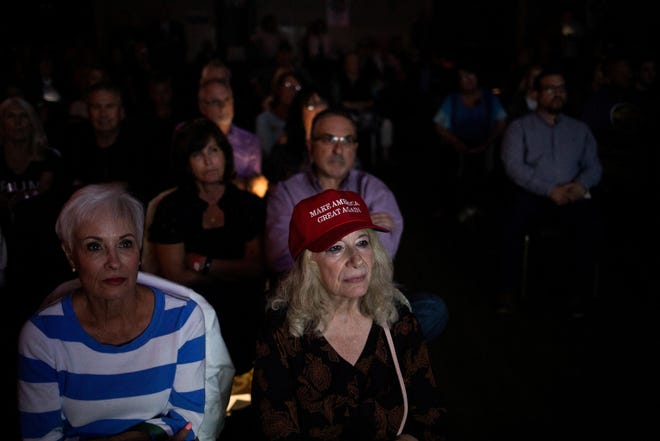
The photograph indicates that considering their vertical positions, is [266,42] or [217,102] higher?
[266,42]

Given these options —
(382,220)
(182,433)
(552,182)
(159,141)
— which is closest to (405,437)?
(182,433)

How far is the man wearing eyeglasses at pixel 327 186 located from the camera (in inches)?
116

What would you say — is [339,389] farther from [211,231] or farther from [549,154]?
[549,154]

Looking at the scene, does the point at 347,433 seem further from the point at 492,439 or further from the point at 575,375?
the point at 575,375

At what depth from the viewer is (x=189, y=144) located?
303 cm

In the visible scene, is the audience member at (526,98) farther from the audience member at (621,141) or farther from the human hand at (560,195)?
the human hand at (560,195)

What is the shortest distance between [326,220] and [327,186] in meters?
1.18

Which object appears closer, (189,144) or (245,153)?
(189,144)

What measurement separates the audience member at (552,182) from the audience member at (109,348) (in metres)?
2.61

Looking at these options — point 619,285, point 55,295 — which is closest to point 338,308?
point 55,295

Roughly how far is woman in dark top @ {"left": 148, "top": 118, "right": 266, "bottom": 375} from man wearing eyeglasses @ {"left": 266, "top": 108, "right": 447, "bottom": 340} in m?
0.11

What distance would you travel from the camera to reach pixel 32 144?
3740 mm

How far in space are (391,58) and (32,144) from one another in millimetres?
7141

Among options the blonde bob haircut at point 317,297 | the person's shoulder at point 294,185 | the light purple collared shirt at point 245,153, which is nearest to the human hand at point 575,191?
the person's shoulder at point 294,185
